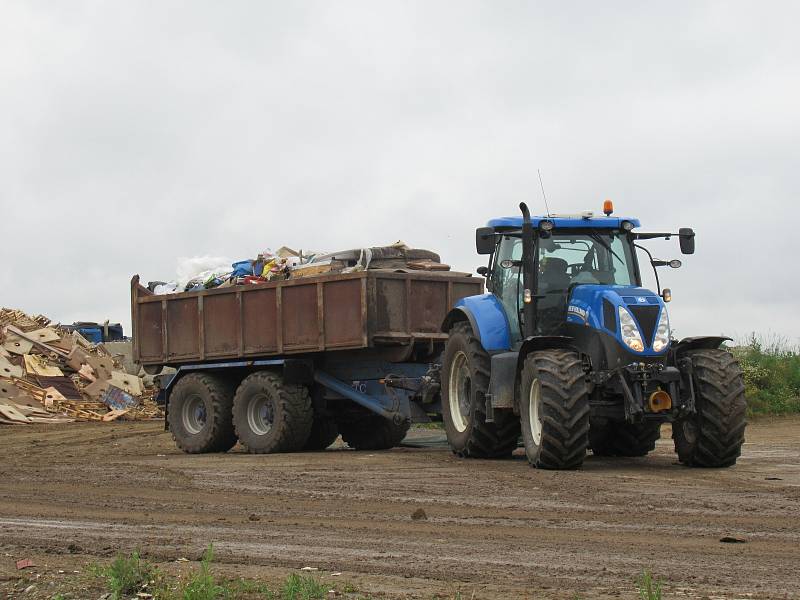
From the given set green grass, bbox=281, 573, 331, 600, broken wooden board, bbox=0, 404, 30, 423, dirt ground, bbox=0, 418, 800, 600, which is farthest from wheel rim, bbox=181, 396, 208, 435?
green grass, bbox=281, 573, 331, 600

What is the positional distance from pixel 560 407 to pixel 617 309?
1.25m

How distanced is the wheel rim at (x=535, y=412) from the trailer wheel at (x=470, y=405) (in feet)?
3.35

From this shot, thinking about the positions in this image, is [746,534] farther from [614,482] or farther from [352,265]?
[352,265]

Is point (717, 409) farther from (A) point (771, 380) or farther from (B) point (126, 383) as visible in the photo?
(B) point (126, 383)

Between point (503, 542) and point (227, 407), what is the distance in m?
11.4

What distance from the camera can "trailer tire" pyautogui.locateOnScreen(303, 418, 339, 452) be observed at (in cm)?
1931

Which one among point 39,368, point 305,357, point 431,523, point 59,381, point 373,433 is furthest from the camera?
point 59,381

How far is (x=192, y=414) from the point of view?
20.1 m

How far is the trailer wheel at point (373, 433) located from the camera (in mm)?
19328

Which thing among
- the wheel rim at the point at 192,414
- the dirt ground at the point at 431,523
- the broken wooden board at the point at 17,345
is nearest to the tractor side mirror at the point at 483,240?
the dirt ground at the point at 431,523

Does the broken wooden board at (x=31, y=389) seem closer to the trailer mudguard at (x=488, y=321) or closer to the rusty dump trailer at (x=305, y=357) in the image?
the rusty dump trailer at (x=305, y=357)

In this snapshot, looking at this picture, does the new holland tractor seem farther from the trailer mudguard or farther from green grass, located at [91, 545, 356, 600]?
green grass, located at [91, 545, 356, 600]

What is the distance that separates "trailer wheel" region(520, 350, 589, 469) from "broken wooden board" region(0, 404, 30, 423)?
18.9 metres

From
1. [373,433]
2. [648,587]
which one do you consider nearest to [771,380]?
[373,433]
